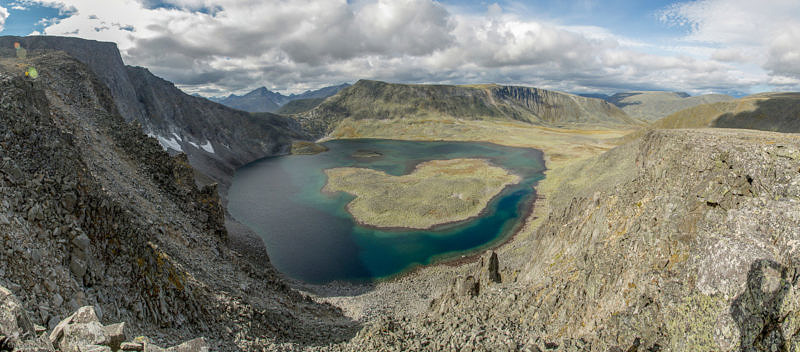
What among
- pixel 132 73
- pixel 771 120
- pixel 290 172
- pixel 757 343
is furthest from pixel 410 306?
pixel 771 120

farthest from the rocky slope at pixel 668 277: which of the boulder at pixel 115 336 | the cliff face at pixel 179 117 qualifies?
the cliff face at pixel 179 117

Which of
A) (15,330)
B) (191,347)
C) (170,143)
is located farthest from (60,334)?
(170,143)

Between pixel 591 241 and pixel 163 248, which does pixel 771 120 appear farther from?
pixel 163 248

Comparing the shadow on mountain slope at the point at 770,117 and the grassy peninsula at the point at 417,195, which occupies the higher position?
the shadow on mountain slope at the point at 770,117

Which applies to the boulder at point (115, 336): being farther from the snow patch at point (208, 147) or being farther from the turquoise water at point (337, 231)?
the snow patch at point (208, 147)

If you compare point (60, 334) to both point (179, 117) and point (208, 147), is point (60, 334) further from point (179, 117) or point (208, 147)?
point (179, 117)
